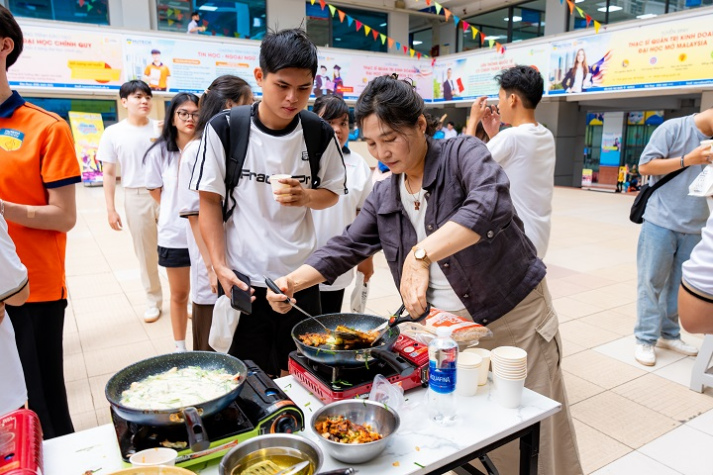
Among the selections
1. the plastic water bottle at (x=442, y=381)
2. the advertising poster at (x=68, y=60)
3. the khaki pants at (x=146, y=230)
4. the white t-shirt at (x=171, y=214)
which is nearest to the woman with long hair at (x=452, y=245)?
the plastic water bottle at (x=442, y=381)

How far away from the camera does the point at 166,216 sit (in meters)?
3.22

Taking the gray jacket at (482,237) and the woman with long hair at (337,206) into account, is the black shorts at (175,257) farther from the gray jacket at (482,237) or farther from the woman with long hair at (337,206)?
the gray jacket at (482,237)

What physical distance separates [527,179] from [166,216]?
2214 millimetres

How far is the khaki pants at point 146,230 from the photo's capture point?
3.98 meters

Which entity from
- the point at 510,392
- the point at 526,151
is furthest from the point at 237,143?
the point at 526,151

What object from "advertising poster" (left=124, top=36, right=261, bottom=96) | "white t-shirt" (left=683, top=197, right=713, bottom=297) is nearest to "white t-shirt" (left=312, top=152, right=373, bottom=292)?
"white t-shirt" (left=683, top=197, right=713, bottom=297)

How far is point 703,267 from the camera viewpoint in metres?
1.13

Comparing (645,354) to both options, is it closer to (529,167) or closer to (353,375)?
(529,167)

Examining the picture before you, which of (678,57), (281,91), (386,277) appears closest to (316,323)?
(281,91)

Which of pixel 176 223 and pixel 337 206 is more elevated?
pixel 337 206

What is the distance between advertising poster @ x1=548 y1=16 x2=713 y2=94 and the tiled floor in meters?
3.81

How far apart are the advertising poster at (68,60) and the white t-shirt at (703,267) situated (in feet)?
37.4

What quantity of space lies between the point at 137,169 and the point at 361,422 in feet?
10.9

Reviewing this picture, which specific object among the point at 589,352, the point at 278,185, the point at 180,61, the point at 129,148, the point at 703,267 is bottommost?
the point at 589,352
